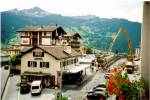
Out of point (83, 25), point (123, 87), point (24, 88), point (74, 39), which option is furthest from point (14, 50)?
point (123, 87)

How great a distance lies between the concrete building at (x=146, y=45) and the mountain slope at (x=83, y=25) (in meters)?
0.12

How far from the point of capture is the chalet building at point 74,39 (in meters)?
4.23

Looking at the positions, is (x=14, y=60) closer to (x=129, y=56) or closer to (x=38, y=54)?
(x=38, y=54)

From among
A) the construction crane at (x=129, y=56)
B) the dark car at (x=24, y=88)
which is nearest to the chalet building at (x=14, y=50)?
the dark car at (x=24, y=88)

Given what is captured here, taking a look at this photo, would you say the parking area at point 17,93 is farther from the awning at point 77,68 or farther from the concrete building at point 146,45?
the concrete building at point 146,45

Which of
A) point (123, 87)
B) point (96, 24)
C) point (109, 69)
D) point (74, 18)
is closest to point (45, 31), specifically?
point (74, 18)

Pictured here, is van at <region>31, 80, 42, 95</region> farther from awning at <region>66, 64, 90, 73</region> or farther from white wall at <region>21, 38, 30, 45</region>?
white wall at <region>21, 38, 30, 45</region>

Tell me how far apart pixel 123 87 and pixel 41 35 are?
1295mm

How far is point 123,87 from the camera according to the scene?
4.18m

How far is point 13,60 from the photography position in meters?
4.13

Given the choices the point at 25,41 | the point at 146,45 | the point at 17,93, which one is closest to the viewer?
the point at 17,93

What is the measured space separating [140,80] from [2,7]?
80.8 inches

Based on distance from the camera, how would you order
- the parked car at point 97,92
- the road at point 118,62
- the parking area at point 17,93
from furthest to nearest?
the road at point 118,62 → the parked car at point 97,92 → the parking area at point 17,93

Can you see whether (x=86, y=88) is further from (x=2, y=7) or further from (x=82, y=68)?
(x=2, y=7)
